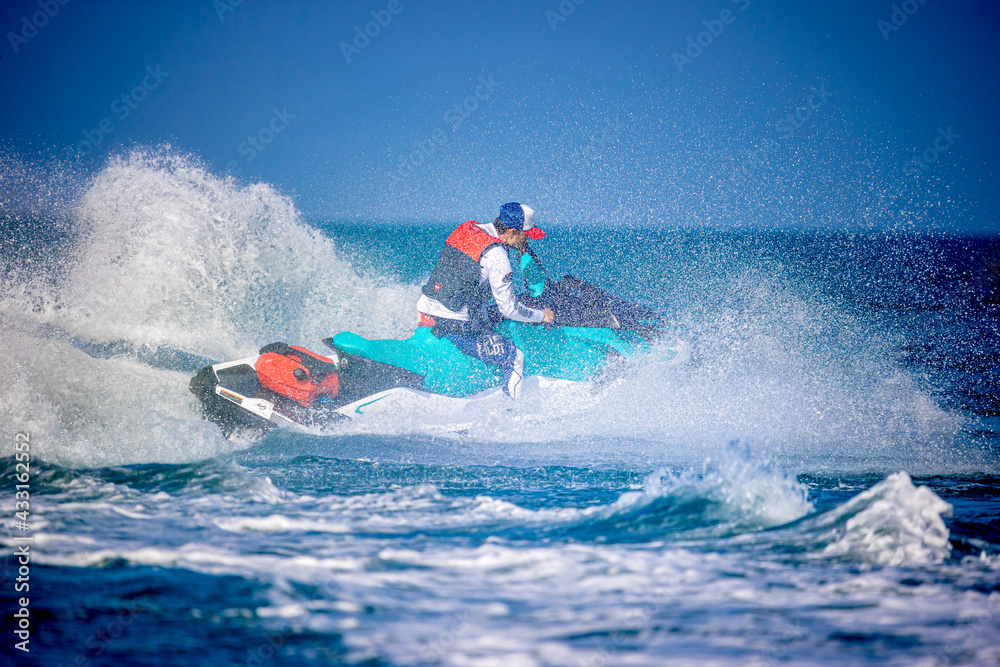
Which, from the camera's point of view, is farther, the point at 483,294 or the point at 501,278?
the point at 483,294

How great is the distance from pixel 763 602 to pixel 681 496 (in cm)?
108

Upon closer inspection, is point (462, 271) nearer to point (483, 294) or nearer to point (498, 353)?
point (483, 294)

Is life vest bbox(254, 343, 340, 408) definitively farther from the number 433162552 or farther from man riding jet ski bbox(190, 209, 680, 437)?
the number 433162552

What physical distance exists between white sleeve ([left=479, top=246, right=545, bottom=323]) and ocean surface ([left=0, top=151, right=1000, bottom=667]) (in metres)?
0.83

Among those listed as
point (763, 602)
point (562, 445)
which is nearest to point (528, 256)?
point (562, 445)

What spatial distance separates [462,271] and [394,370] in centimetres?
98

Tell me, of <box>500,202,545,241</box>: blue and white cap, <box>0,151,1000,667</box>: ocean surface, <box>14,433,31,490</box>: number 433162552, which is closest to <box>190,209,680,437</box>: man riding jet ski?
<box>500,202,545,241</box>: blue and white cap

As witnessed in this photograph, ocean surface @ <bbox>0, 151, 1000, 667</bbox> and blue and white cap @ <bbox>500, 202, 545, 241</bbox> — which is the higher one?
blue and white cap @ <bbox>500, 202, 545, 241</bbox>

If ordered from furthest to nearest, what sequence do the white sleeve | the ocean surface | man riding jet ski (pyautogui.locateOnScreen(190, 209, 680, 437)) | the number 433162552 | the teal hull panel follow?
the teal hull panel, man riding jet ski (pyautogui.locateOnScreen(190, 209, 680, 437)), the white sleeve, the number 433162552, the ocean surface

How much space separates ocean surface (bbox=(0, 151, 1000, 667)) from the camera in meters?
2.18

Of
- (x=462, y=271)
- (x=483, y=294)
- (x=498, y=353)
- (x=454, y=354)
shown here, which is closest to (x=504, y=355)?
(x=498, y=353)

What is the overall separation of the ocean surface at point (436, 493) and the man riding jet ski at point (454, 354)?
0.19m

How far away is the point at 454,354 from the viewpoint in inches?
205

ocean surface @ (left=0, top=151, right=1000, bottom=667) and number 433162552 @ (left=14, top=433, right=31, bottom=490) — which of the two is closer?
ocean surface @ (left=0, top=151, right=1000, bottom=667)
